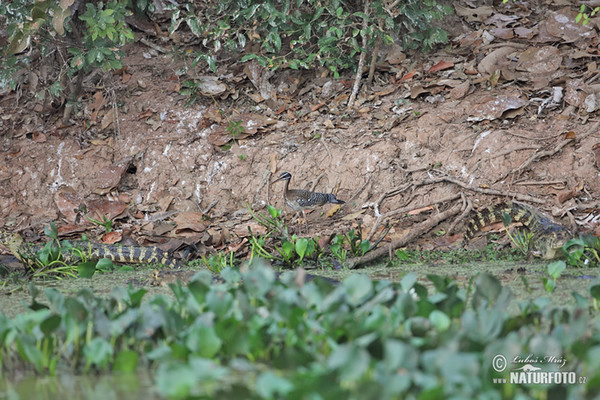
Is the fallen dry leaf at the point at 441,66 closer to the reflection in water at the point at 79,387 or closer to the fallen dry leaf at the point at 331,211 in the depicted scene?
the fallen dry leaf at the point at 331,211

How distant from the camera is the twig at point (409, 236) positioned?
488 cm

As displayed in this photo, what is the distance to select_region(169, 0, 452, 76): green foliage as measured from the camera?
6984 millimetres

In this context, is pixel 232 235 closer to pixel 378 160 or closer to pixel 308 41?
pixel 378 160

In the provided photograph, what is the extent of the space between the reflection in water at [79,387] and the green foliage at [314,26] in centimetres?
539

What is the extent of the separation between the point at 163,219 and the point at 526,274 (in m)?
3.91

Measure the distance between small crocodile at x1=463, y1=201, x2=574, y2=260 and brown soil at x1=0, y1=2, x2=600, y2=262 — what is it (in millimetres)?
142

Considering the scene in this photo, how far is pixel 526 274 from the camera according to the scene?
395 cm

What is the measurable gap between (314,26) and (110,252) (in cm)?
356

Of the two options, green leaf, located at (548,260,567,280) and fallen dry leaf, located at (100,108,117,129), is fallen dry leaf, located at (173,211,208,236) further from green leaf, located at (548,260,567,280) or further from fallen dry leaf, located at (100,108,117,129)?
green leaf, located at (548,260,567,280)

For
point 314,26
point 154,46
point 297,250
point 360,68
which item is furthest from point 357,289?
point 154,46

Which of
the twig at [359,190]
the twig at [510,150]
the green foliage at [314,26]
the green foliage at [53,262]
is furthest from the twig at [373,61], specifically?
the green foliage at [53,262]

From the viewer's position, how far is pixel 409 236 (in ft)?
17.7

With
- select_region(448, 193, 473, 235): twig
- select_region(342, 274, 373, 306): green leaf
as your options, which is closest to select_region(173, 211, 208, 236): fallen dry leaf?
select_region(448, 193, 473, 235): twig

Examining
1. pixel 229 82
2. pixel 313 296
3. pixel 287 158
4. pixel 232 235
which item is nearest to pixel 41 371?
pixel 313 296
